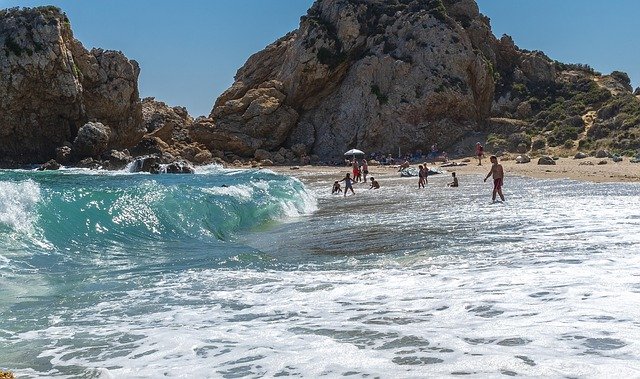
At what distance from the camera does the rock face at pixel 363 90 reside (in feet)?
161

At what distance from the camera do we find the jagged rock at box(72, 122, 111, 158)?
3894 cm

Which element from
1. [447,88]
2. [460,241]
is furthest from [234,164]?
[460,241]

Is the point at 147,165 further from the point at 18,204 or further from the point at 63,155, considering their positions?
the point at 18,204

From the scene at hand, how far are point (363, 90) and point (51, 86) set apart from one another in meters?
25.4

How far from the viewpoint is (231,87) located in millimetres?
55062

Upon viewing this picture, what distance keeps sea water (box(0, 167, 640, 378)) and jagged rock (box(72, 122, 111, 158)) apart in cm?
2892

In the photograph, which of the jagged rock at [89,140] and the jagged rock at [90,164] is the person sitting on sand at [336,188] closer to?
the jagged rock at [90,164]

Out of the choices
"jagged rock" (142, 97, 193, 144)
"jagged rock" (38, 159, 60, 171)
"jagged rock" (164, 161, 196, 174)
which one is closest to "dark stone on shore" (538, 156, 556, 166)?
"jagged rock" (164, 161, 196, 174)

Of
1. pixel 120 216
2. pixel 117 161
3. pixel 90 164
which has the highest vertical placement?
pixel 117 161

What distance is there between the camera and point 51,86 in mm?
40000

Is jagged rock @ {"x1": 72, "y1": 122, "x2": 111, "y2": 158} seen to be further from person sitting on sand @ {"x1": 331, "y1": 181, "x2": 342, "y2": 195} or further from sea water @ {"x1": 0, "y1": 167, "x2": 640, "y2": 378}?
sea water @ {"x1": 0, "y1": 167, "x2": 640, "y2": 378}

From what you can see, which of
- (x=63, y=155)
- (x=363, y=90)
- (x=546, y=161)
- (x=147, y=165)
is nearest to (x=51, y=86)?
(x=63, y=155)

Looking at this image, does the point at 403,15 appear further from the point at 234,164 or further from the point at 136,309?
the point at 136,309

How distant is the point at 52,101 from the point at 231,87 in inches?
719
